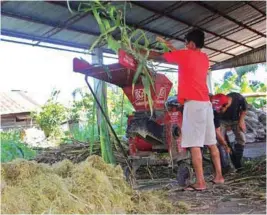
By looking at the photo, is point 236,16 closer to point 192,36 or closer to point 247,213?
point 192,36

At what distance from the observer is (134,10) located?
780cm

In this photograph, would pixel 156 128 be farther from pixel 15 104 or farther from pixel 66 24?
pixel 15 104

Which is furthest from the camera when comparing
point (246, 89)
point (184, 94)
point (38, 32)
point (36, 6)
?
point (246, 89)

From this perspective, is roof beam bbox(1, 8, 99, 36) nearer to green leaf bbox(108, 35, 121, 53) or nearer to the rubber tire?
green leaf bbox(108, 35, 121, 53)

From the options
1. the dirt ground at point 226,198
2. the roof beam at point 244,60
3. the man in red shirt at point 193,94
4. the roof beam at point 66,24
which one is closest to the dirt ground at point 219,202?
the dirt ground at point 226,198

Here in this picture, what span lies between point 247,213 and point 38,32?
20.4 ft

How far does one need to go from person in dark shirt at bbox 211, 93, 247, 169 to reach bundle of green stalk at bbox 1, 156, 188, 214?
7.88 ft

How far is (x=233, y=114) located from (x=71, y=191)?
10.7 ft

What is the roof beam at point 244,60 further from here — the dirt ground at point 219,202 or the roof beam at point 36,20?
the dirt ground at point 219,202

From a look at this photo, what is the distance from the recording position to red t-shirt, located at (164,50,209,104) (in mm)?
3857

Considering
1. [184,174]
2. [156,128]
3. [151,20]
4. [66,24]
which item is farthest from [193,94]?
[151,20]

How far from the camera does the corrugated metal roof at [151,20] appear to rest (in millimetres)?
6906

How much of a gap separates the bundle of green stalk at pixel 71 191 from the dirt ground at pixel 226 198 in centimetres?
31

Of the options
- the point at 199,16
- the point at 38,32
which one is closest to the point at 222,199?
the point at 38,32
